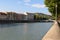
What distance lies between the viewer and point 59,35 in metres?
15.2

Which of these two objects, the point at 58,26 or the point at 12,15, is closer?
the point at 58,26

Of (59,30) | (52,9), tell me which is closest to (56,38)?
(59,30)

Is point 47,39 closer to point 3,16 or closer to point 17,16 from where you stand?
point 3,16

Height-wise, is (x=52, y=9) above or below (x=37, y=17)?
above

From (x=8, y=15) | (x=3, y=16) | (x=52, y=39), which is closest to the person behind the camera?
(x=52, y=39)

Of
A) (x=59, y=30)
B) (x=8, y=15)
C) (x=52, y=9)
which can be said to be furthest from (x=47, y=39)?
(x=8, y=15)

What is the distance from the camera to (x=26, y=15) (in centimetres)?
17838

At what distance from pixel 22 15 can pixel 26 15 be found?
6.84 metres

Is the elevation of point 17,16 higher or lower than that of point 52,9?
lower

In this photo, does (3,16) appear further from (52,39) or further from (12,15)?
(52,39)

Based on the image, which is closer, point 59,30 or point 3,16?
point 59,30

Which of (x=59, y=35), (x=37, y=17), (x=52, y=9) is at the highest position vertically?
(x=52, y=9)

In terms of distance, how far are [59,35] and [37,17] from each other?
531ft

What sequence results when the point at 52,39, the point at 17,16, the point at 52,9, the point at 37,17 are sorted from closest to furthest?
the point at 52,39 < the point at 52,9 < the point at 17,16 < the point at 37,17
